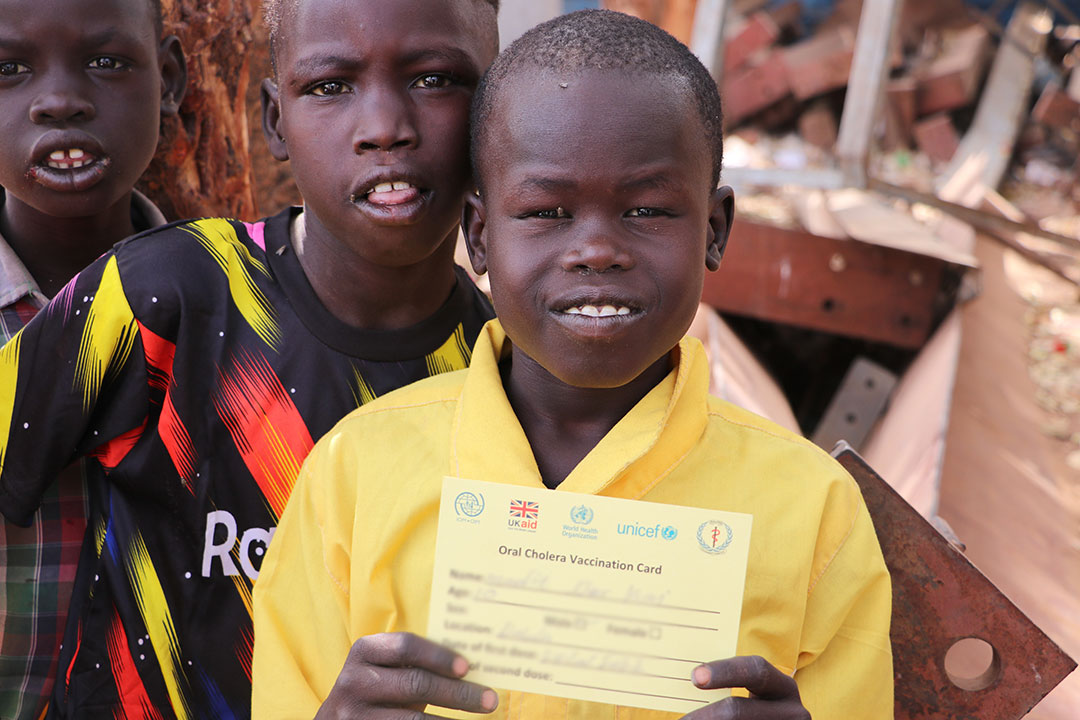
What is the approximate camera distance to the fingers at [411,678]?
1.24 m

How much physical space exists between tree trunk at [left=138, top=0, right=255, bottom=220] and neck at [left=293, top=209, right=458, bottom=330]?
0.75m

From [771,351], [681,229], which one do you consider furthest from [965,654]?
[771,351]

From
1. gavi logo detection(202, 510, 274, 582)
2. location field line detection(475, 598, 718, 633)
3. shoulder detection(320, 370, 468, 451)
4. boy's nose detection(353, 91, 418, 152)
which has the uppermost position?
boy's nose detection(353, 91, 418, 152)

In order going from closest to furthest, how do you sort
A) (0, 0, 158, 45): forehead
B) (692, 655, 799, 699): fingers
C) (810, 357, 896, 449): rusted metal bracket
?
1. (692, 655, 799, 699): fingers
2. (0, 0, 158, 45): forehead
3. (810, 357, 896, 449): rusted metal bracket

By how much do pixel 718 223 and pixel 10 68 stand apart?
4.38 feet

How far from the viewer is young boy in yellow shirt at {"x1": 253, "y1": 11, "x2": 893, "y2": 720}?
1432 millimetres

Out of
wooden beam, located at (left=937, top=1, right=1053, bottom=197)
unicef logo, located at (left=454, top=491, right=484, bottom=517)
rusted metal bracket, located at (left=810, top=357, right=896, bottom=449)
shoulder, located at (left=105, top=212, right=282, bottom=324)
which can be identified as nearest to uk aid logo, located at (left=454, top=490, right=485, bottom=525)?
unicef logo, located at (left=454, top=491, right=484, bottom=517)

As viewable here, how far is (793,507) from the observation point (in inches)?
57.2

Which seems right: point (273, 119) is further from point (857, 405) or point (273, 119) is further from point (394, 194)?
point (857, 405)

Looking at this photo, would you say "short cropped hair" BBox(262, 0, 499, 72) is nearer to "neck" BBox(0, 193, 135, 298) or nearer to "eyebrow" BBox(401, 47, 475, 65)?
"eyebrow" BBox(401, 47, 475, 65)

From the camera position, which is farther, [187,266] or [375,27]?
[187,266]

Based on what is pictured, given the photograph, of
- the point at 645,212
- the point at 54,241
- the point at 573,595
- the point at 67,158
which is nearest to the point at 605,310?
the point at 645,212

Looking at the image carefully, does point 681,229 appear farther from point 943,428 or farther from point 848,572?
point 943,428

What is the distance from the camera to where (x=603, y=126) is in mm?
1432
